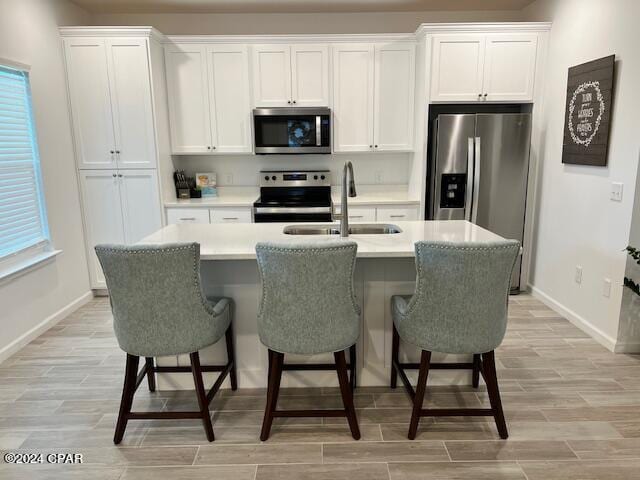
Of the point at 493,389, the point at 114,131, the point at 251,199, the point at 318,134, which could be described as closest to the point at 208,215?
the point at 251,199

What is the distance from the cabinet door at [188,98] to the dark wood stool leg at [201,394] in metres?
2.73

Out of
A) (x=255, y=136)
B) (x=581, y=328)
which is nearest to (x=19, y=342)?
(x=255, y=136)

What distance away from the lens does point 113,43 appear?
12.7ft

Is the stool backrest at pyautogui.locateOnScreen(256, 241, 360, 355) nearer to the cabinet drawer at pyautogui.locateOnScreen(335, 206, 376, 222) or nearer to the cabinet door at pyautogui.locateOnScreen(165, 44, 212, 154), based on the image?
the cabinet drawer at pyautogui.locateOnScreen(335, 206, 376, 222)

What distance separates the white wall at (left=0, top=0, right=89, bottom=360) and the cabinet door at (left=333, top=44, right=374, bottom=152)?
8.02 ft

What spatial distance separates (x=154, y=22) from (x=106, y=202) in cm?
188

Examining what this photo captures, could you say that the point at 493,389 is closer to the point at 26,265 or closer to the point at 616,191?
the point at 616,191

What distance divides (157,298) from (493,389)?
160 cm

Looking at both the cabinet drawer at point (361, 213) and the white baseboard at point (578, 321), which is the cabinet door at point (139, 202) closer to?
the cabinet drawer at point (361, 213)

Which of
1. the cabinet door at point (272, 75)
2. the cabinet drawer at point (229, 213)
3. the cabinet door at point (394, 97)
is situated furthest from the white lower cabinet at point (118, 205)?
the cabinet door at point (394, 97)

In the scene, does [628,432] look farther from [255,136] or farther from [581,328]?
[255,136]

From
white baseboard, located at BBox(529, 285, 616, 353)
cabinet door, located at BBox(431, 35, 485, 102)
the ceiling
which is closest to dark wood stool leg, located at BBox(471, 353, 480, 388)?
white baseboard, located at BBox(529, 285, 616, 353)

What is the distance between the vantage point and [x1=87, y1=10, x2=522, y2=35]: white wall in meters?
4.40

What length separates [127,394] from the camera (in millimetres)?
2131
